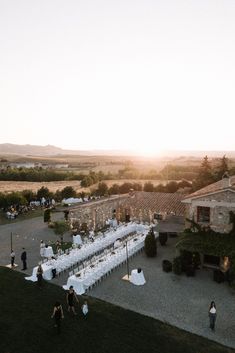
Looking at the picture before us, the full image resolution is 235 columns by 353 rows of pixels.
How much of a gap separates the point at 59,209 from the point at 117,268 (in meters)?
25.9

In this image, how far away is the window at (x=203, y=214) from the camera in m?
24.5

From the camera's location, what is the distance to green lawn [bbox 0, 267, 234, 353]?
1512 centimetres

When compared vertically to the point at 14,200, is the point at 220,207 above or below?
above

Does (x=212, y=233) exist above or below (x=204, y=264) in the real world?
above

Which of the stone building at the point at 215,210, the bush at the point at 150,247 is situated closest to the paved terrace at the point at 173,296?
the bush at the point at 150,247

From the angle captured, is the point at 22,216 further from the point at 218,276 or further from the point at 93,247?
the point at 218,276

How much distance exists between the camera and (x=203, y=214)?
2473 centimetres

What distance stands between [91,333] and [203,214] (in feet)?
Result: 40.4

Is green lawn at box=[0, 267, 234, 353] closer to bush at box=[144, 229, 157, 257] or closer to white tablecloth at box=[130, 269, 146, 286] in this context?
white tablecloth at box=[130, 269, 146, 286]

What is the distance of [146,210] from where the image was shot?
38.8 meters

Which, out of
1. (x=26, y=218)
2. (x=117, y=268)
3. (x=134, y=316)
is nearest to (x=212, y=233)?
(x=117, y=268)

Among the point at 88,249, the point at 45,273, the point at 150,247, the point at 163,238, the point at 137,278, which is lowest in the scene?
the point at 45,273

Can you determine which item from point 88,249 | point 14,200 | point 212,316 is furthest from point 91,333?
point 14,200

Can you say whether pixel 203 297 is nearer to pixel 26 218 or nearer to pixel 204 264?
pixel 204 264
